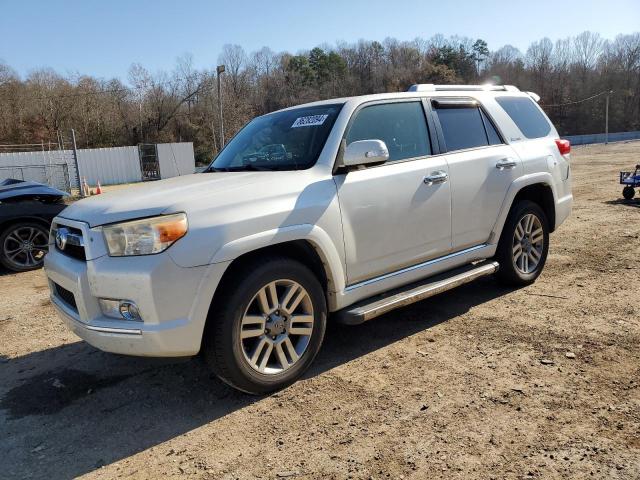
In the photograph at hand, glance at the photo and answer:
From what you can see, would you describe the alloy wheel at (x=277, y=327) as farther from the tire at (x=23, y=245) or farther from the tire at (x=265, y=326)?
the tire at (x=23, y=245)

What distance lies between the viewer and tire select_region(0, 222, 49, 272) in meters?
7.58

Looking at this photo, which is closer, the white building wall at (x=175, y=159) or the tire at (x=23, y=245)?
the tire at (x=23, y=245)

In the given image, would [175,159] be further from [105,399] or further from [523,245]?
[105,399]

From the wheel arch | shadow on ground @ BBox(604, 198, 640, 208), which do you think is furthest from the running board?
shadow on ground @ BBox(604, 198, 640, 208)

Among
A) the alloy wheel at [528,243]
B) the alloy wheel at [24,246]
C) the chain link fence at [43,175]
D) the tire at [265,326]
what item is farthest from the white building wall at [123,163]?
the tire at [265,326]

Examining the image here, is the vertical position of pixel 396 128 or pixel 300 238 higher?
pixel 396 128

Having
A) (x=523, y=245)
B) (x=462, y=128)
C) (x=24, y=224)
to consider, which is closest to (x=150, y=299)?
(x=462, y=128)

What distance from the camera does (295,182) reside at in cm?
341

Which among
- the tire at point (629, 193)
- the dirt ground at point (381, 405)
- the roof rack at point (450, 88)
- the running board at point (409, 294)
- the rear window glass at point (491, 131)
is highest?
the roof rack at point (450, 88)

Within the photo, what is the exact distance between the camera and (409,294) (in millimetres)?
3902

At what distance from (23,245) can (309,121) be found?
5.93 meters

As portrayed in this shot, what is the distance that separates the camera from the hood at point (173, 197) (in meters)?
2.98

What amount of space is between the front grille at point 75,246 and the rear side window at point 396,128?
1.99 metres

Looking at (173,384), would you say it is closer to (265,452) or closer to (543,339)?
(265,452)
